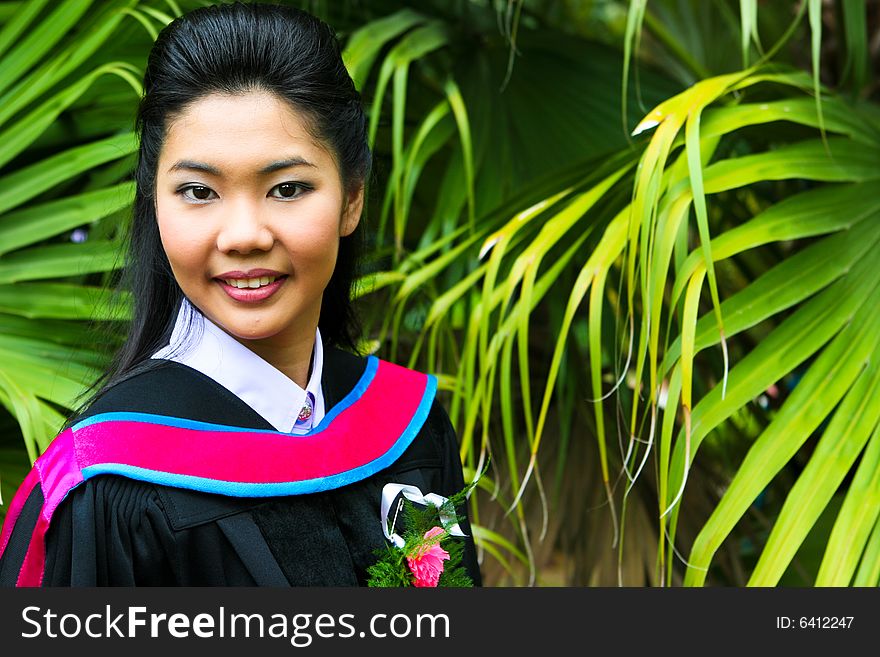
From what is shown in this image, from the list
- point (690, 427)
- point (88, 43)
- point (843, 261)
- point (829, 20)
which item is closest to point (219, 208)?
point (690, 427)

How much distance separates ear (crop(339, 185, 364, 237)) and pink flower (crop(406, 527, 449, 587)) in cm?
29

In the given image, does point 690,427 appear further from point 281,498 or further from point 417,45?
point 417,45

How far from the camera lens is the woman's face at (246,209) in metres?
0.84

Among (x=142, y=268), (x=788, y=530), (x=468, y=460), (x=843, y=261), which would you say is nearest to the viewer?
(x=142, y=268)

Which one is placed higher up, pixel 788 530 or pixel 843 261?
pixel 843 261

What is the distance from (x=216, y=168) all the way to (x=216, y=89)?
0.07 meters

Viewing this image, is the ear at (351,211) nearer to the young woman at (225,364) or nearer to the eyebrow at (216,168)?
the young woman at (225,364)

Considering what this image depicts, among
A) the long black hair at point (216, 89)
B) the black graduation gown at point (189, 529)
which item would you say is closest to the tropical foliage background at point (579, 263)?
the long black hair at point (216, 89)

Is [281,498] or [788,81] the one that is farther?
[788,81]

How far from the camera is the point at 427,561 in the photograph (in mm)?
922

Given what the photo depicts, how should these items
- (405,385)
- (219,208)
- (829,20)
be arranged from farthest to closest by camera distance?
(829,20) → (405,385) → (219,208)

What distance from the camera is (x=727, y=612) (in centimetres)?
116

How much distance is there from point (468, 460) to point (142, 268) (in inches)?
31.5

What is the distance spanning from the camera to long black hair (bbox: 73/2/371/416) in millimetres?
863
